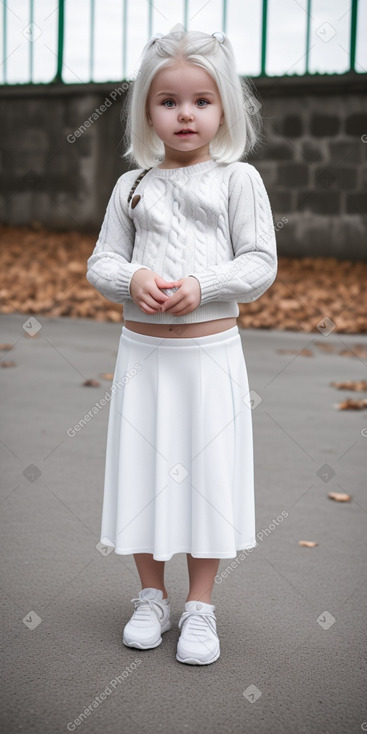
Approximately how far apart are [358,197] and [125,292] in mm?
7952

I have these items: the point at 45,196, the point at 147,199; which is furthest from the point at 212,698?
the point at 45,196

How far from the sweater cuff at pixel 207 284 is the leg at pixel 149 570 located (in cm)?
72

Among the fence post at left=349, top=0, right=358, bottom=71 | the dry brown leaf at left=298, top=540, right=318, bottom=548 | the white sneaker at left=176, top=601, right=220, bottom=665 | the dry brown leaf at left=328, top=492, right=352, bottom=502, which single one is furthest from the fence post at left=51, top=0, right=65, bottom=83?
the white sneaker at left=176, top=601, right=220, bottom=665

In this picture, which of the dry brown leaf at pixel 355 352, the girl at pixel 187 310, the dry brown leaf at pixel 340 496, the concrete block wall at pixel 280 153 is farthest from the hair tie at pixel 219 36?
the concrete block wall at pixel 280 153

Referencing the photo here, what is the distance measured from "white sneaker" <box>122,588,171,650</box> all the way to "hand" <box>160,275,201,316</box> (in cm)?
79

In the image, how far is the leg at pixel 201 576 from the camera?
8.03 ft

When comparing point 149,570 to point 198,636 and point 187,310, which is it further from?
point 187,310

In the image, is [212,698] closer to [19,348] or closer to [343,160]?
[19,348]

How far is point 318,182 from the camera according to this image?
990cm

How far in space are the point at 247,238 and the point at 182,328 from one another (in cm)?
27

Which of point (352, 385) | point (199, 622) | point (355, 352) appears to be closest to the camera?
point (199, 622)

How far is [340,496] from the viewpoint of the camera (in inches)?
147

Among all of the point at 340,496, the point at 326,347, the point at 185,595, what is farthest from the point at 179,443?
the point at 326,347

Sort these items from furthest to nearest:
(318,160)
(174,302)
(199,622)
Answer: (318,160) < (199,622) < (174,302)
